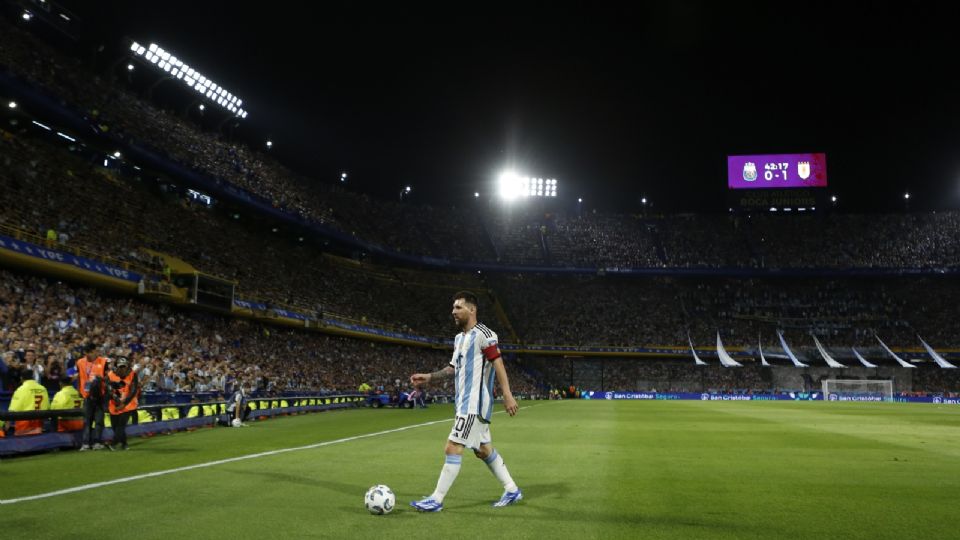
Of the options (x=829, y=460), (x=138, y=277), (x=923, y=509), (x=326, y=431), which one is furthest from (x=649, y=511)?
(x=138, y=277)

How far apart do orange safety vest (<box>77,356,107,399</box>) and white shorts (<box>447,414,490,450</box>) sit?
1013 cm

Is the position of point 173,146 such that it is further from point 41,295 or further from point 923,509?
point 923,509

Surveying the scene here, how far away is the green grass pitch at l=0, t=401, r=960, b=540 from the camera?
639cm

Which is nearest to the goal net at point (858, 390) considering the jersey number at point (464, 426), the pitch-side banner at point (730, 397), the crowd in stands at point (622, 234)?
the pitch-side banner at point (730, 397)

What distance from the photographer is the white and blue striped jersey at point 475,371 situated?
7374 mm

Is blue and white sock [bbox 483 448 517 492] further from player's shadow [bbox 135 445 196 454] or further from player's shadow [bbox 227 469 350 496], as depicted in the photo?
player's shadow [bbox 135 445 196 454]

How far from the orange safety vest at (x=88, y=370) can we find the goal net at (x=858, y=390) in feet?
195

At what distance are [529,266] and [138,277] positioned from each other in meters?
47.7

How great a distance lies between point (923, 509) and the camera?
7.47 metres

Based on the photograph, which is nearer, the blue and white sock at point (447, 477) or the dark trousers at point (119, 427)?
the blue and white sock at point (447, 477)

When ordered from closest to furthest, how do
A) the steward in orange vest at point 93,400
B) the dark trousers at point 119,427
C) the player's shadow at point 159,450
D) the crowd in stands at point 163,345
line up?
the player's shadow at point 159,450 → the steward in orange vest at point 93,400 → the dark trousers at point 119,427 → the crowd in stands at point 163,345

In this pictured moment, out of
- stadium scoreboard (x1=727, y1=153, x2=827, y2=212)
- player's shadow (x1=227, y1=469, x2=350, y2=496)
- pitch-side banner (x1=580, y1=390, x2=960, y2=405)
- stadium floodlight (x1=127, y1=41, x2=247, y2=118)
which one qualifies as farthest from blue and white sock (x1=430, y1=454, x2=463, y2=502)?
stadium scoreboard (x1=727, y1=153, x2=827, y2=212)

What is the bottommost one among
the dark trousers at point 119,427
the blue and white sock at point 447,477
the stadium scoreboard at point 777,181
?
the dark trousers at point 119,427

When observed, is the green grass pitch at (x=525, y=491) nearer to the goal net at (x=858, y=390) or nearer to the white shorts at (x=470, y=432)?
the white shorts at (x=470, y=432)
